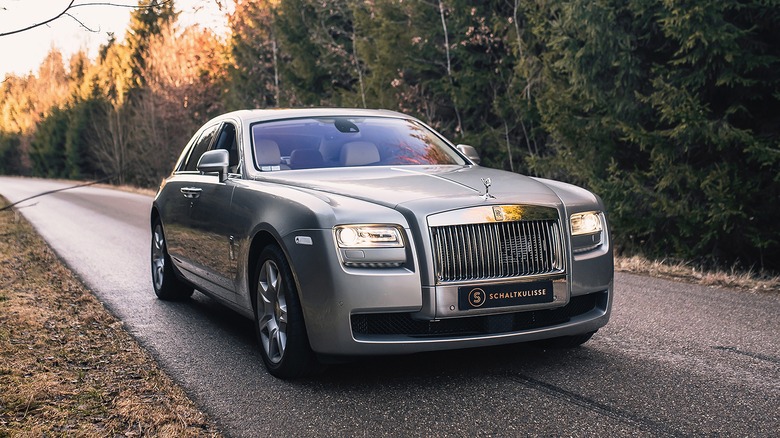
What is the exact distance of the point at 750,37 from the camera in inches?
417

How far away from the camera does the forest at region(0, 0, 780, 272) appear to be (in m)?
10.7

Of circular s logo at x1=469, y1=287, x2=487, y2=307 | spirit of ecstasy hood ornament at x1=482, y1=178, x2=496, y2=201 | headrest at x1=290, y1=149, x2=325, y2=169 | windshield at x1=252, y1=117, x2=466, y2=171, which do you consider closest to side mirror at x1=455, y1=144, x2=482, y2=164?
windshield at x1=252, y1=117, x2=466, y2=171

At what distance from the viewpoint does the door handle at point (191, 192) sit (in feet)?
22.5

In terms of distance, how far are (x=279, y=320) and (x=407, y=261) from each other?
0.98 metres

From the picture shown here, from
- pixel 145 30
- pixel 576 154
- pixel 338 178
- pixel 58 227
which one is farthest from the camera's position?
pixel 145 30

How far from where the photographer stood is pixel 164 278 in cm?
793

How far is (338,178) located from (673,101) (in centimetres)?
696

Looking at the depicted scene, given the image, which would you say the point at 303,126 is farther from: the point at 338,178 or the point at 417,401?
the point at 417,401

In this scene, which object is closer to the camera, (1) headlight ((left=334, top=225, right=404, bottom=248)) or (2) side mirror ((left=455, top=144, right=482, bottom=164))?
(1) headlight ((left=334, top=225, right=404, bottom=248))

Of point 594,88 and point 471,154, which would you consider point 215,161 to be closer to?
point 471,154

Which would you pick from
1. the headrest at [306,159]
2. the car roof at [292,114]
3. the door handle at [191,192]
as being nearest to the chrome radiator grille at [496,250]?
the headrest at [306,159]

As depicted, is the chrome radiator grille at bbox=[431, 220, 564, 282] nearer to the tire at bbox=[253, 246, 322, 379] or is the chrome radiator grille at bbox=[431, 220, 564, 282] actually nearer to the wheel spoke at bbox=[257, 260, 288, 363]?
the tire at bbox=[253, 246, 322, 379]

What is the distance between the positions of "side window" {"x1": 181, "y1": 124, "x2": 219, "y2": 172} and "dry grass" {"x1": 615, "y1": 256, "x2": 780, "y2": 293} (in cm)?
509

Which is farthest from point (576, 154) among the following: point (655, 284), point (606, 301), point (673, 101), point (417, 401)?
point (417, 401)
